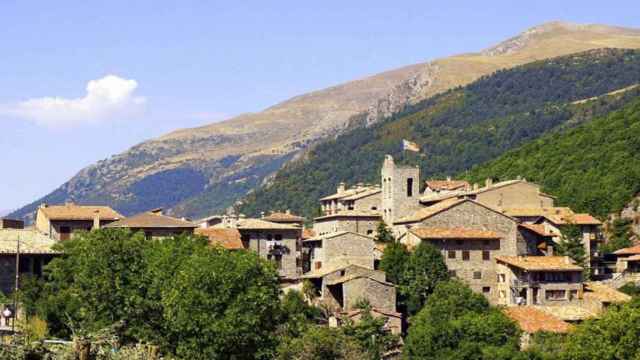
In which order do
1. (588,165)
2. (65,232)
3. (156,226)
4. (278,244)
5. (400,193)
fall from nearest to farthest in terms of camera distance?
(278,244) → (156,226) → (65,232) → (400,193) → (588,165)

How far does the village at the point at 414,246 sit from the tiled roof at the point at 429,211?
0.60 ft

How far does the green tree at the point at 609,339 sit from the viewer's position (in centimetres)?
6812

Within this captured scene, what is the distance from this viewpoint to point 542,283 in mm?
91062

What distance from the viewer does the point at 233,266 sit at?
222 ft

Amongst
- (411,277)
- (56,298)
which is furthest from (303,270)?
(56,298)

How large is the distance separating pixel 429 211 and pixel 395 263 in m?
9.73

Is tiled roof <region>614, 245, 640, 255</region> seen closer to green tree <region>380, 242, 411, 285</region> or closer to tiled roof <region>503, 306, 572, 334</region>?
tiled roof <region>503, 306, 572, 334</region>

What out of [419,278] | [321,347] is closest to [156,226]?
[419,278]

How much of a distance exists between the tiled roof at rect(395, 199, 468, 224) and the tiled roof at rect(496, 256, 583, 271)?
5.92 meters

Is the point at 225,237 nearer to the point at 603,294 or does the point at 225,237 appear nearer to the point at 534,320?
the point at 534,320

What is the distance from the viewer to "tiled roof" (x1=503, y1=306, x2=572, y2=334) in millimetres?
82312

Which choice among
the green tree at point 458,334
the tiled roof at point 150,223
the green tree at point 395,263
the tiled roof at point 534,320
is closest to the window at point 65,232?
the tiled roof at point 150,223

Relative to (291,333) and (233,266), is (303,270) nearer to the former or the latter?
(291,333)

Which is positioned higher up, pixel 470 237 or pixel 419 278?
pixel 470 237
